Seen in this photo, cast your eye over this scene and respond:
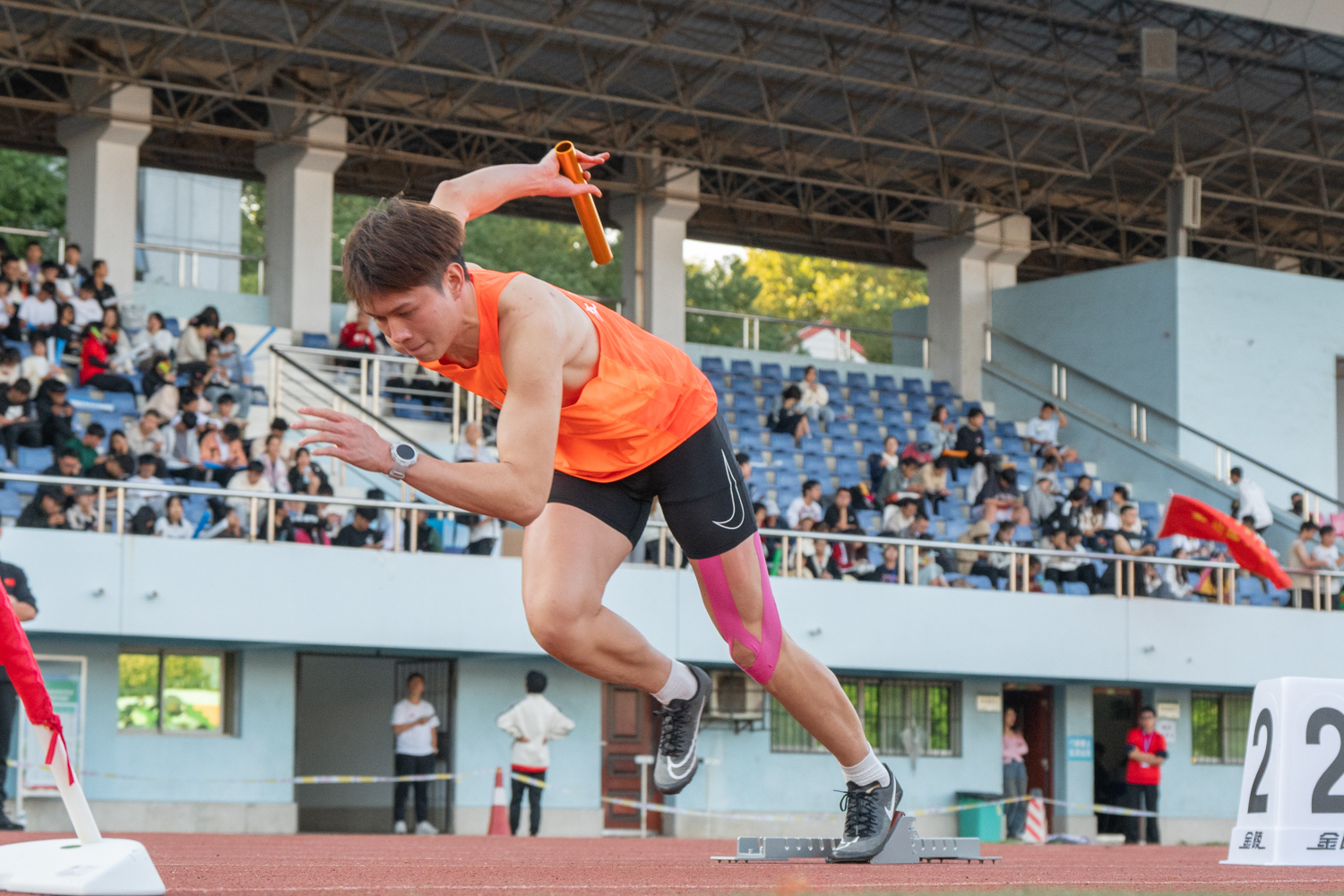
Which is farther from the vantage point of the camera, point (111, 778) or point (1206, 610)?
point (1206, 610)

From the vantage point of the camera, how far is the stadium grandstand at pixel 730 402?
1477 centimetres

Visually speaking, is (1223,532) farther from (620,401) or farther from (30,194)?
(30,194)

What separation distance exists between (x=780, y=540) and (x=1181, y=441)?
785cm

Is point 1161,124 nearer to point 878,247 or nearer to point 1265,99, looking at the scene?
point 1265,99

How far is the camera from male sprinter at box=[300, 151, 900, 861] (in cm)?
358

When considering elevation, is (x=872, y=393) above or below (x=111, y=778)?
above

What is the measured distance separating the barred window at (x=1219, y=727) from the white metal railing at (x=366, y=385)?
9.35 meters

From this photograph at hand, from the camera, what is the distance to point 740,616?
14.7ft

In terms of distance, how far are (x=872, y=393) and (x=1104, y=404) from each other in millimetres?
3303

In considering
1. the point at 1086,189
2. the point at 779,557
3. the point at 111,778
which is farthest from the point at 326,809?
the point at 1086,189

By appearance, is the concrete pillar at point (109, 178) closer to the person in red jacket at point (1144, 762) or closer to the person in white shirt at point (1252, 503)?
the person in red jacket at point (1144, 762)

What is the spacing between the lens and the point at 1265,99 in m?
22.7

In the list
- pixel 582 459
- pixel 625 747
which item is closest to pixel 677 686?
pixel 582 459

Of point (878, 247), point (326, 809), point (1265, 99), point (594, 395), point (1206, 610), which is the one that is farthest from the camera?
point (878, 247)
